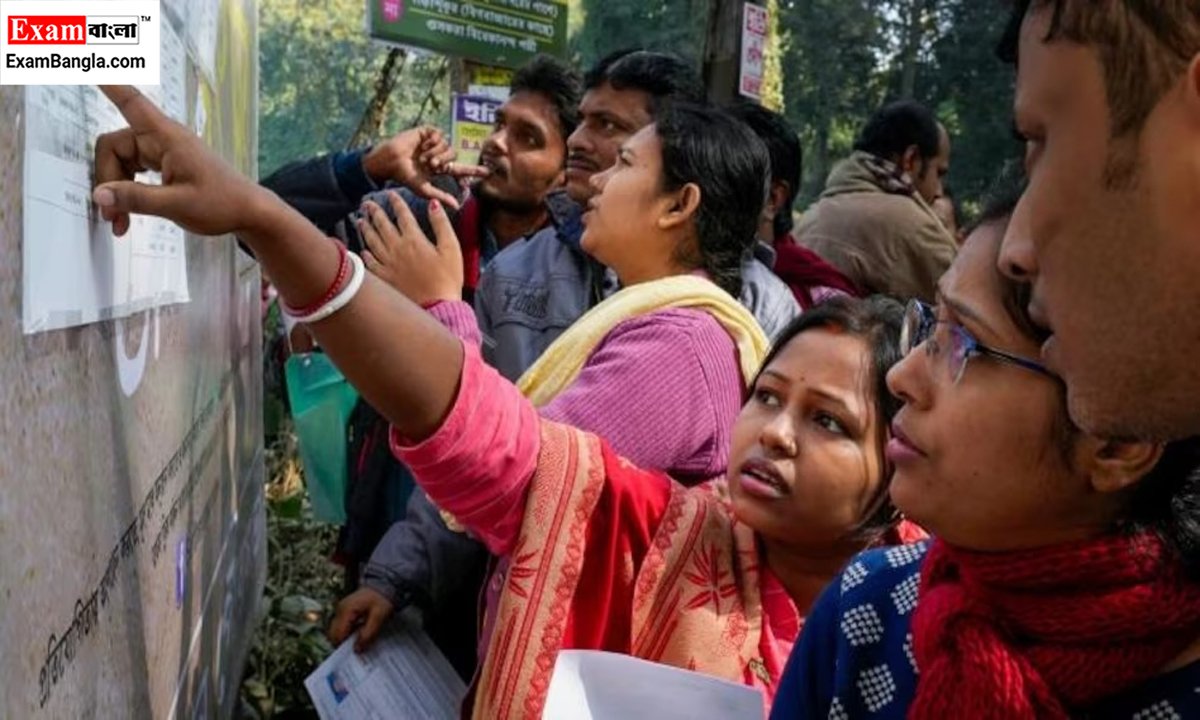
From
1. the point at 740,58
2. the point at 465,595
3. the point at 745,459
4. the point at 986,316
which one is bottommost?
the point at 465,595

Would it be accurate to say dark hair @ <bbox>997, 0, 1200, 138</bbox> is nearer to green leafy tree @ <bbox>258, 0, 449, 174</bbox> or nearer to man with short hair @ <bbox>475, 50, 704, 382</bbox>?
man with short hair @ <bbox>475, 50, 704, 382</bbox>

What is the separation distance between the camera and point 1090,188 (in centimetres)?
89

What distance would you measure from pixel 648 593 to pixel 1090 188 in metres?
0.91

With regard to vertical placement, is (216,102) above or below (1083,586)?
above

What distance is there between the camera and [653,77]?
9.46 feet

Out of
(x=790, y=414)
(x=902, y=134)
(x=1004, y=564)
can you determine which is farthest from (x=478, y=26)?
(x=1004, y=564)

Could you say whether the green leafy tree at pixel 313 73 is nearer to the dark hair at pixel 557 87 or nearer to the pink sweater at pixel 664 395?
the dark hair at pixel 557 87

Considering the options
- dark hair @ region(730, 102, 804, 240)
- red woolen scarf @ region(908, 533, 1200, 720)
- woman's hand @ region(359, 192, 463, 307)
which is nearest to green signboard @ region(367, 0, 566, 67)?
dark hair @ region(730, 102, 804, 240)

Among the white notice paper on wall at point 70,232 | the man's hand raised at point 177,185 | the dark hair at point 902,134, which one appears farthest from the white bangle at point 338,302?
the dark hair at point 902,134

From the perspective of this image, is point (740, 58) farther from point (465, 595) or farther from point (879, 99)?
point (879, 99)

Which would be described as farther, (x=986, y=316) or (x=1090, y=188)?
(x=986, y=316)

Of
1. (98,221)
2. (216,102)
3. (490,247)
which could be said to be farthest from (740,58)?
(98,221)

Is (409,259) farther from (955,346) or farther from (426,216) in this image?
(426,216)

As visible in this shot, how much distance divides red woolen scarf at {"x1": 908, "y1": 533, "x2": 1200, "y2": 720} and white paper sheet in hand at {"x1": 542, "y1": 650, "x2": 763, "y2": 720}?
344 mm
